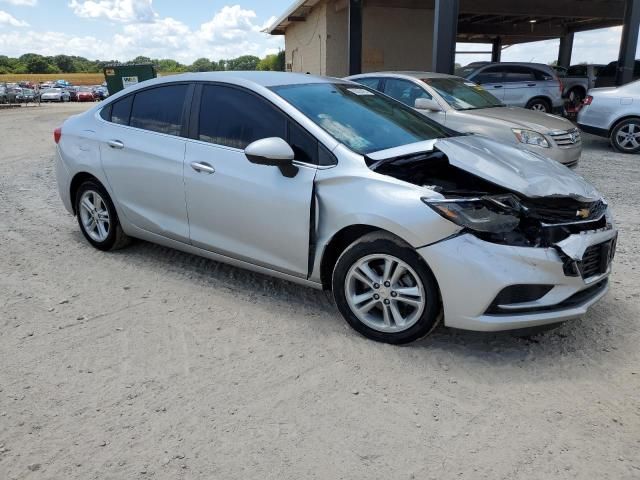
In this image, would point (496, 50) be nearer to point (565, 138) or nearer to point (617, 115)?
point (617, 115)

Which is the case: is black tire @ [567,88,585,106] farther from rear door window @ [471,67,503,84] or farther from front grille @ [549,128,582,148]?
front grille @ [549,128,582,148]

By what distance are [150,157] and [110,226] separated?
95cm

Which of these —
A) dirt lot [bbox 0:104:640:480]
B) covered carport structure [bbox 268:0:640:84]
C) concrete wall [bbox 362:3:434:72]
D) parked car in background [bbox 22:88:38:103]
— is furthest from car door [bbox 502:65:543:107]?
parked car in background [bbox 22:88:38:103]

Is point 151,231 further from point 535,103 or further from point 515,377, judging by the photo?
point 535,103

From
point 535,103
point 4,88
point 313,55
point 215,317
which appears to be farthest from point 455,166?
point 4,88

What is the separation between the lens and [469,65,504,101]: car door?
14758mm

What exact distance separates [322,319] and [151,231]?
5.58 feet

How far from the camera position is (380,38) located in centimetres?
2098

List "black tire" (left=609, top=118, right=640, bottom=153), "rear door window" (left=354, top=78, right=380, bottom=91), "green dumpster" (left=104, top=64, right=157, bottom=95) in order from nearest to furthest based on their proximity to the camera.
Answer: "rear door window" (left=354, top=78, right=380, bottom=91) → "black tire" (left=609, top=118, right=640, bottom=153) → "green dumpster" (left=104, top=64, right=157, bottom=95)

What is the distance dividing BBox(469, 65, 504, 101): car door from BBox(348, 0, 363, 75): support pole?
4226mm

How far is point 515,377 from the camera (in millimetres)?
3086

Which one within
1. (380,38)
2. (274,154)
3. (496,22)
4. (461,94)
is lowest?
(274,154)

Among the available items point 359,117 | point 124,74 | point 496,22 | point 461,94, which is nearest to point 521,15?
point 496,22

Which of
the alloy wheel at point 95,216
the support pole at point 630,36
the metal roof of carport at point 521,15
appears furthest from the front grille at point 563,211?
the metal roof of carport at point 521,15
